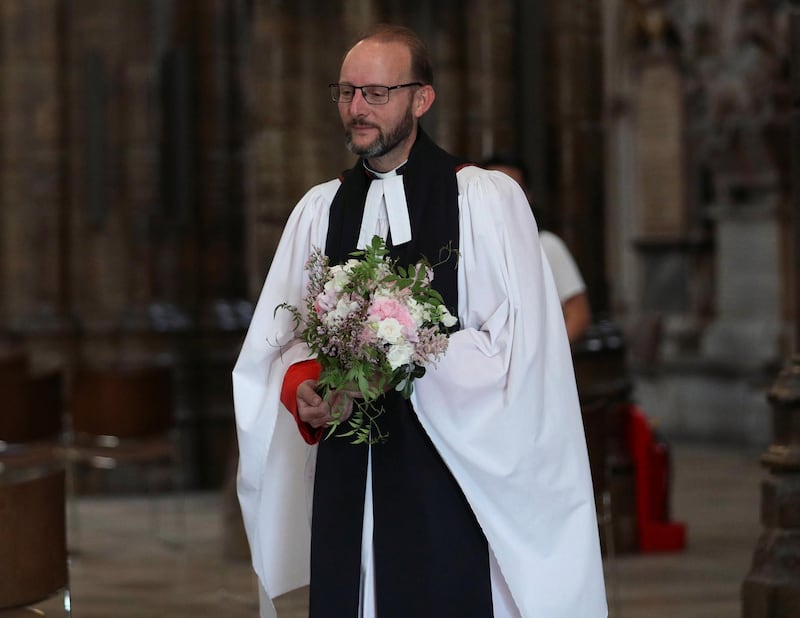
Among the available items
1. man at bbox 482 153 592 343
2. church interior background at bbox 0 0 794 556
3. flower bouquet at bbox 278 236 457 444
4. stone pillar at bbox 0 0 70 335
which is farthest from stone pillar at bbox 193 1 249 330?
flower bouquet at bbox 278 236 457 444

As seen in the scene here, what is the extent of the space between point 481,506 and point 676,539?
193 inches

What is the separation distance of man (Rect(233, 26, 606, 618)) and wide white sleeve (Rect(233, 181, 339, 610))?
11cm

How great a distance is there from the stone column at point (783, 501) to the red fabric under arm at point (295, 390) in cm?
264

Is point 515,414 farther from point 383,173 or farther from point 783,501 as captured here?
point 783,501

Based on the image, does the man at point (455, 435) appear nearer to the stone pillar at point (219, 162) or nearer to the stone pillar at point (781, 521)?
the stone pillar at point (781, 521)

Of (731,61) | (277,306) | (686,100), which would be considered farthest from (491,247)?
(686,100)

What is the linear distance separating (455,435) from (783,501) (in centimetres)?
264

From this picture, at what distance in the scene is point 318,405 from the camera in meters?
3.27

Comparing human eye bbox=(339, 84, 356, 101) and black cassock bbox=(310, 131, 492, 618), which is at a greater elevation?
human eye bbox=(339, 84, 356, 101)

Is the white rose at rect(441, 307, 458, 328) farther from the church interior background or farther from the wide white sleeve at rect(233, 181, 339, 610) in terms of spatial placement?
the church interior background

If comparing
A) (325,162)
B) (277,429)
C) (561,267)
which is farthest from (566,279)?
(277,429)

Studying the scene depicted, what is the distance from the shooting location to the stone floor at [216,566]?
6.57 meters

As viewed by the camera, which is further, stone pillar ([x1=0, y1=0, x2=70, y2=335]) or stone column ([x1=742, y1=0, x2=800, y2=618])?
stone pillar ([x1=0, y1=0, x2=70, y2=335])

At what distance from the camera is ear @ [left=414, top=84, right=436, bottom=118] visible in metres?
3.48
